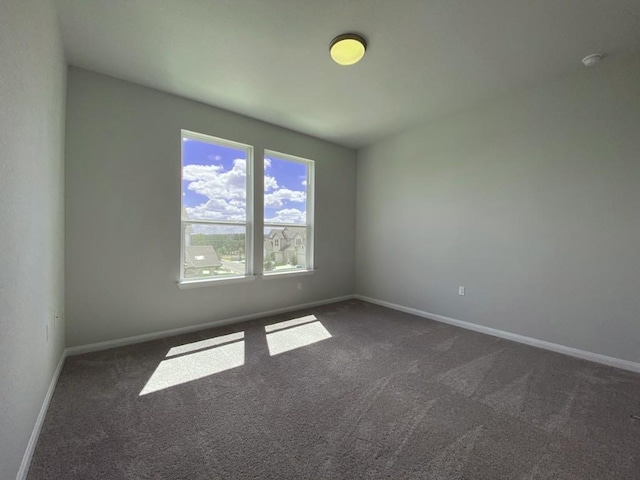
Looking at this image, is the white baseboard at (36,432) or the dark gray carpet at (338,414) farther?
the dark gray carpet at (338,414)

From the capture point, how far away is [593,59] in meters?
A: 2.55

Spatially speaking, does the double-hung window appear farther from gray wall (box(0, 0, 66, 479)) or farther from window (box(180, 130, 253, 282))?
gray wall (box(0, 0, 66, 479))

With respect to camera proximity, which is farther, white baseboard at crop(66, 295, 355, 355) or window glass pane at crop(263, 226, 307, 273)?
window glass pane at crop(263, 226, 307, 273)

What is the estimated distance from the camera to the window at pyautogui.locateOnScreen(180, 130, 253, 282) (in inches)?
135

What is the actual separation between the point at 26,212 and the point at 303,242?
11.2 ft

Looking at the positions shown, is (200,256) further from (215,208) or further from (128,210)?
(128,210)

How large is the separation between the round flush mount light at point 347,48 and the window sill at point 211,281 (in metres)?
2.75

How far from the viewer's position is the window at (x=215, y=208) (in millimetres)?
3430

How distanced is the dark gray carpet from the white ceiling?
110 inches

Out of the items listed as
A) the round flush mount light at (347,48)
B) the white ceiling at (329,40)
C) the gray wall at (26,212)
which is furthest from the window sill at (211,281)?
the round flush mount light at (347,48)

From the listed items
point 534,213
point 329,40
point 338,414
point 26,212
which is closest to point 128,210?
point 26,212

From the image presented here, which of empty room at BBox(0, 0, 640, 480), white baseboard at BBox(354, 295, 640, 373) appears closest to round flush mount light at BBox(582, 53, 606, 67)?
empty room at BBox(0, 0, 640, 480)

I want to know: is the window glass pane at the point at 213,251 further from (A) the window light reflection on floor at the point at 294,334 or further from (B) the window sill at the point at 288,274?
(A) the window light reflection on floor at the point at 294,334

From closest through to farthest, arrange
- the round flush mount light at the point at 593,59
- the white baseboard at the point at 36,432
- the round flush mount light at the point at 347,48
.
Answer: the white baseboard at the point at 36,432
the round flush mount light at the point at 347,48
the round flush mount light at the point at 593,59
